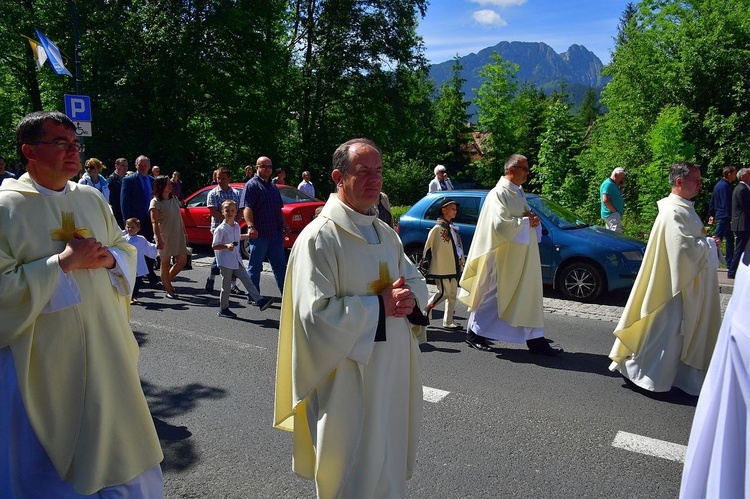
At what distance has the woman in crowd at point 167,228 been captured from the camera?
832 centimetres

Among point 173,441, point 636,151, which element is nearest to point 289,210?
point 173,441

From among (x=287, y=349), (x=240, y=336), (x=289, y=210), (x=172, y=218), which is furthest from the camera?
(x=289, y=210)

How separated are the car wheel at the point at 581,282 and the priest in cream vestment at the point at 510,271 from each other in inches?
110

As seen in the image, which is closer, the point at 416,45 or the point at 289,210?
the point at 289,210

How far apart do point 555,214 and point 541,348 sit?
147 inches

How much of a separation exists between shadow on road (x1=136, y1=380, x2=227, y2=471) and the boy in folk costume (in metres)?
3.01

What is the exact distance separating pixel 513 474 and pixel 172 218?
6.43 m

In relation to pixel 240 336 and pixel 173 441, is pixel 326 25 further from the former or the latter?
pixel 173 441

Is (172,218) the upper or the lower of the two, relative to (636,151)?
lower

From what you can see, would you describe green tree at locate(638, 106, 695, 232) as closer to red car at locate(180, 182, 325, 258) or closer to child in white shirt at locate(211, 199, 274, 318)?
red car at locate(180, 182, 325, 258)

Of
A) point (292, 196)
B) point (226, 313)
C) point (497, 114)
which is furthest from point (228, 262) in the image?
point (497, 114)

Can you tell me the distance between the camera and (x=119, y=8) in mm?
19688

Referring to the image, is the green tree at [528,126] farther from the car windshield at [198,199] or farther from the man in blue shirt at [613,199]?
the man in blue shirt at [613,199]

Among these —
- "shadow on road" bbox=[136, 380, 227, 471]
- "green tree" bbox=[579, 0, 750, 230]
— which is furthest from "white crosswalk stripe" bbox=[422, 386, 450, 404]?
"green tree" bbox=[579, 0, 750, 230]
